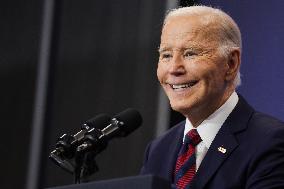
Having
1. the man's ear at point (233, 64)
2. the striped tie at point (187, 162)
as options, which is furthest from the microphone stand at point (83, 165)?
the man's ear at point (233, 64)

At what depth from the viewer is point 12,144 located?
13.2 feet

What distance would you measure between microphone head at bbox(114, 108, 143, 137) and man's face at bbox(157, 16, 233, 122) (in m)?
0.25

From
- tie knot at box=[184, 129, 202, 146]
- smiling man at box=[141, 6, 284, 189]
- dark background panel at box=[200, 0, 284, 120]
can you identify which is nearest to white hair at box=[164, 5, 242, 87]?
smiling man at box=[141, 6, 284, 189]

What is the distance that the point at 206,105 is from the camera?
2252mm

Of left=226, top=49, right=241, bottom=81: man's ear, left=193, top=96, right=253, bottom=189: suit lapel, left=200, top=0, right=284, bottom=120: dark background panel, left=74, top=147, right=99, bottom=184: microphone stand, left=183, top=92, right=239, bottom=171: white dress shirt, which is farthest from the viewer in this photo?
left=200, top=0, right=284, bottom=120: dark background panel

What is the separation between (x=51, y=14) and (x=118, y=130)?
2.10 m

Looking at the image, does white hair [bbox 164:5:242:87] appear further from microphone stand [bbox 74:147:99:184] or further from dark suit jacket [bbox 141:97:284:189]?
microphone stand [bbox 74:147:99:184]

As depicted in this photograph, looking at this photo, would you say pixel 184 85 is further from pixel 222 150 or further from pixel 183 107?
pixel 222 150

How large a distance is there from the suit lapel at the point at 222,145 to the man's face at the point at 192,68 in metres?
0.09

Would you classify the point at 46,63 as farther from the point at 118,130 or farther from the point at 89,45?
the point at 118,130

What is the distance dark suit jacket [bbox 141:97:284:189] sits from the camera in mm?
1977

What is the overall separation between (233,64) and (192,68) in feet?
0.57

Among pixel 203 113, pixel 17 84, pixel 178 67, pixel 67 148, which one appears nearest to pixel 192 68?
pixel 178 67

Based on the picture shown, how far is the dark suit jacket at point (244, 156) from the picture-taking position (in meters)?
1.98
